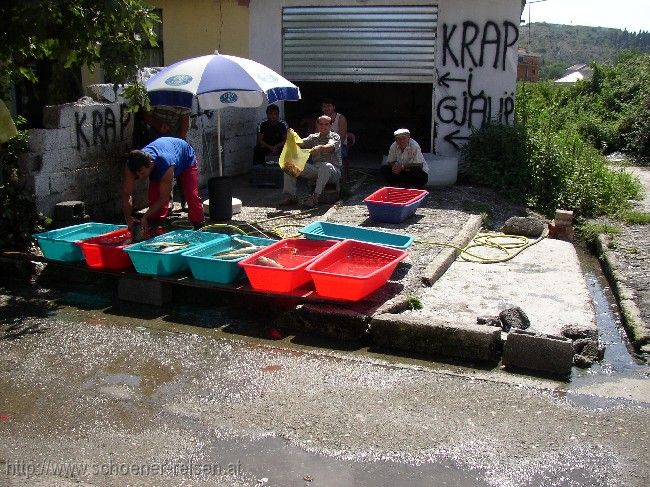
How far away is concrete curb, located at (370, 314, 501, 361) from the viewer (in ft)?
19.4

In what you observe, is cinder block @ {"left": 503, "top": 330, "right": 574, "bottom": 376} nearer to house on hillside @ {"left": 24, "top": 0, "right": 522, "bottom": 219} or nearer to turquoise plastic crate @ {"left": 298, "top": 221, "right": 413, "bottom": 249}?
turquoise plastic crate @ {"left": 298, "top": 221, "right": 413, "bottom": 249}

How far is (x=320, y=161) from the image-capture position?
10539 mm

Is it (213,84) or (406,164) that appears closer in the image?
(213,84)

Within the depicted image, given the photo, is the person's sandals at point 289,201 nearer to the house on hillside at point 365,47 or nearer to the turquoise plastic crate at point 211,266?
the house on hillside at point 365,47

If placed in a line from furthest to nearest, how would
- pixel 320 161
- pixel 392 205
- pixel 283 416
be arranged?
1. pixel 320 161
2. pixel 392 205
3. pixel 283 416

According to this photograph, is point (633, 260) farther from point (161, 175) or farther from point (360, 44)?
point (360, 44)

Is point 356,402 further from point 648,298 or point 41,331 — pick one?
point 648,298

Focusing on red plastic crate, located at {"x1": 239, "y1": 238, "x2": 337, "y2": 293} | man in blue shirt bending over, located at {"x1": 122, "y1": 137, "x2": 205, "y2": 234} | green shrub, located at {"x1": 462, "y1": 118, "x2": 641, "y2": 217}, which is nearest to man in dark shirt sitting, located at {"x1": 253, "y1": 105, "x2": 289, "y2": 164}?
green shrub, located at {"x1": 462, "y1": 118, "x2": 641, "y2": 217}

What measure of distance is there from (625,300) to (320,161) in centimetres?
479

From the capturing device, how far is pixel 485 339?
5871 mm

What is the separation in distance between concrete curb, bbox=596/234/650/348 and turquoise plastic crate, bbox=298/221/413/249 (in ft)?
7.26

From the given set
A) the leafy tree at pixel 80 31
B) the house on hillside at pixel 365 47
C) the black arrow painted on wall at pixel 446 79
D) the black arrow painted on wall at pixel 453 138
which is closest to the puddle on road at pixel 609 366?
the leafy tree at pixel 80 31

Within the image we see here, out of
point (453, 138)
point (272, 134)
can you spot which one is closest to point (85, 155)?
point (272, 134)

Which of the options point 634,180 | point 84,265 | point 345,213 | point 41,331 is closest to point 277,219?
point 345,213
